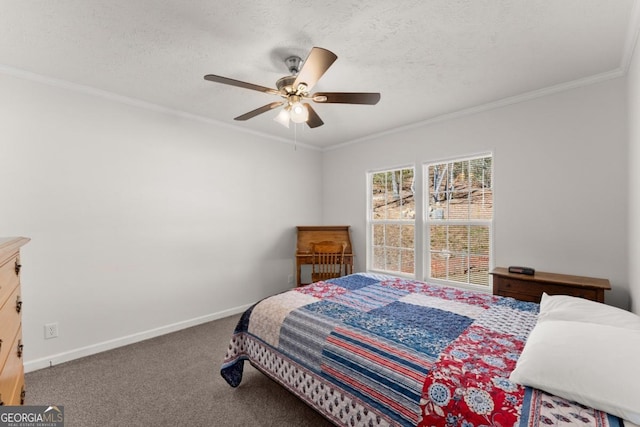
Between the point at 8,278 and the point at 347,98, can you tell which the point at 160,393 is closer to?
the point at 8,278

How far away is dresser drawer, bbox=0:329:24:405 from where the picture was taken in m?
1.10

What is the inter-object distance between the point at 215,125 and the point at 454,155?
3.00m

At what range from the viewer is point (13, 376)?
127 centimetres

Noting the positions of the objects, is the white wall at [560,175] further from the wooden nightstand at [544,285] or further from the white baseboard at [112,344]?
the white baseboard at [112,344]

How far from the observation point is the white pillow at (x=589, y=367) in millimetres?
982

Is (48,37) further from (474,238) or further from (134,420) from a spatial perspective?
(474,238)

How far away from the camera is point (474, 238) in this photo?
132 inches

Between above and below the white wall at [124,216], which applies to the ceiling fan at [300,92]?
above

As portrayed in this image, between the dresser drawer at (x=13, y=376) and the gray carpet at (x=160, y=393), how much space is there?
2.16 feet

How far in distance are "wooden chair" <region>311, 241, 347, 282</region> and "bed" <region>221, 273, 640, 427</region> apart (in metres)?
1.58

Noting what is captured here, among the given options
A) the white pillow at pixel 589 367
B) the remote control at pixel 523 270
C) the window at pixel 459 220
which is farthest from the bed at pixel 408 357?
the window at pixel 459 220

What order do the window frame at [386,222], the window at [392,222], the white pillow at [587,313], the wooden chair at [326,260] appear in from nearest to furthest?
the white pillow at [587,313]
the window frame at [386,222]
the window at [392,222]
the wooden chair at [326,260]

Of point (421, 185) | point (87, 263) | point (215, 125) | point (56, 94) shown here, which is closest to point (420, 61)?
point (421, 185)

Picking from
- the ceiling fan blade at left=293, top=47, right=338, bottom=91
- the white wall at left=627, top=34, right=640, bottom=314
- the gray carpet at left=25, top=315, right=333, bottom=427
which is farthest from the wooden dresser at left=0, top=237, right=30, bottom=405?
the white wall at left=627, top=34, right=640, bottom=314
